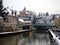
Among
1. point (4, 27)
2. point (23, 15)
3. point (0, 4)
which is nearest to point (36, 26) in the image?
point (23, 15)

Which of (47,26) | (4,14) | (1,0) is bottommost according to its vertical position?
(47,26)

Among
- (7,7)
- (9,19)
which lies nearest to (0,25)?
(7,7)

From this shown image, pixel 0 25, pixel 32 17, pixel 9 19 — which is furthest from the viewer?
pixel 32 17

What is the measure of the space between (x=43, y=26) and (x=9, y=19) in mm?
22903

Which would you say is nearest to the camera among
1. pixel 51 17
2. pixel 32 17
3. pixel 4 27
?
pixel 4 27

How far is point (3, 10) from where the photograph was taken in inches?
1732

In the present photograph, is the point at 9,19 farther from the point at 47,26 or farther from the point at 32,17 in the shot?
the point at 32,17

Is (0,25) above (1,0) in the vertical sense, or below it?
below

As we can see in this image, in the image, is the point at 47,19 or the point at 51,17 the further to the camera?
the point at 51,17

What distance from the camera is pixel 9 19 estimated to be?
50.8 meters

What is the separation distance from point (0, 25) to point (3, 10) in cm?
1223

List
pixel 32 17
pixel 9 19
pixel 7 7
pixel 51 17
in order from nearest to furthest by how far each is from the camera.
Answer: pixel 7 7, pixel 9 19, pixel 32 17, pixel 51 17

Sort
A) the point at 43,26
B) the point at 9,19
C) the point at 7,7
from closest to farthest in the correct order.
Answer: the point at 7,7 < the point at 9,19 < the point at 43,26

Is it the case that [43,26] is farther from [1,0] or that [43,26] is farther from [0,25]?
[0,25]
